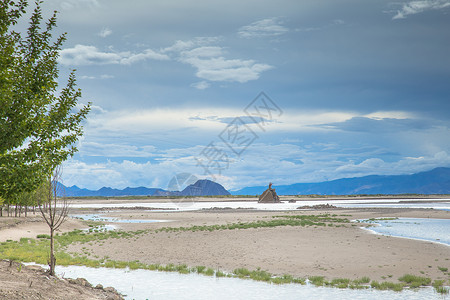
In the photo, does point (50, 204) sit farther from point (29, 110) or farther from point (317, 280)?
point (317, 280)

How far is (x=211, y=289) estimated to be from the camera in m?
17.4

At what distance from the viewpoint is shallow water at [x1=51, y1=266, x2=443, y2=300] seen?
16.1 m

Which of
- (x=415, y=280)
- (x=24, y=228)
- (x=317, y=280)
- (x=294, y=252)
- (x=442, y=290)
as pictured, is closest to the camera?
(x=442, y=290)

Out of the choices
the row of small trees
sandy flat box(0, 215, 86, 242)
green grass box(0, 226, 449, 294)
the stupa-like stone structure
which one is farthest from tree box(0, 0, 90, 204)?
the stupa-like stone structure

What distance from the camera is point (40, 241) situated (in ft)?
108

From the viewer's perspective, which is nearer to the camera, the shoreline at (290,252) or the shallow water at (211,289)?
the shallow water at (211,289)

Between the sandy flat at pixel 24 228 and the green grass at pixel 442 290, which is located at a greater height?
the sandy flat at pixel 24 228

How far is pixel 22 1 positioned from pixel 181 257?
17865mm

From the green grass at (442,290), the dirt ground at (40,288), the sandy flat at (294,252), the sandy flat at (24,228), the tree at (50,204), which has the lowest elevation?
the sandy flat at (294,252)

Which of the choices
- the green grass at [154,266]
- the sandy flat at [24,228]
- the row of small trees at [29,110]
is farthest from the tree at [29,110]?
the sandy flat at [24,228]

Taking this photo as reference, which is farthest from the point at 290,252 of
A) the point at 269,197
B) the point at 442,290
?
the point at 269,197

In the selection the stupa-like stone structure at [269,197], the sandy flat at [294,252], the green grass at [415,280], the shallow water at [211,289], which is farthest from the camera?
the stupa-like stone structure at [269,197]

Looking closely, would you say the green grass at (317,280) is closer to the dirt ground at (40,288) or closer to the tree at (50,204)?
the dirt ground at (40,288)

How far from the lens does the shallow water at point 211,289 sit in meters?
16.1
